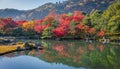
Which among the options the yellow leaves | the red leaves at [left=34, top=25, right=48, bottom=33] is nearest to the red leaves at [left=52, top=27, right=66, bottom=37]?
the red leaves at [left=34, top=25, right=48, bottom=33]

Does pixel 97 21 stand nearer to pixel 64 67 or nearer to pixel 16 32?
pixel 16 32

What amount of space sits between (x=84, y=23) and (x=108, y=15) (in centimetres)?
1024

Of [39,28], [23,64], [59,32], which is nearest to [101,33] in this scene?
[59,32]

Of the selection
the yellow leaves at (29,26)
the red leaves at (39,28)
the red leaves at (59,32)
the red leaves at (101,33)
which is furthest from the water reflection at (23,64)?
the yellow leaves at (29,26)

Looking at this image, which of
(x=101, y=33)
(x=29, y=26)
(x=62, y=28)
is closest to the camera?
(x=101, y=33)

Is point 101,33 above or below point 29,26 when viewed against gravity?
below

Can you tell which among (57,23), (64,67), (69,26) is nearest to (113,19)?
(69,26)

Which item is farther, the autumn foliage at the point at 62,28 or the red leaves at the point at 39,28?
the red leaves at the point at 39,28

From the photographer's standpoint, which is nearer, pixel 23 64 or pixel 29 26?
pixel 23 64

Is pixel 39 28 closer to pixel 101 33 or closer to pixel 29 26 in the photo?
pixel 29 26

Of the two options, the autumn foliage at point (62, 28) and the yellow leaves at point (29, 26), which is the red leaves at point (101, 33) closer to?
the autumn foliage at point (62, 28)

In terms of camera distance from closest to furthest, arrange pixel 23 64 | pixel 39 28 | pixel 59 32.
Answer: pixel 23 64, pixel 59 32, pixel 39 28

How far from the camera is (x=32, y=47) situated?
165 ft

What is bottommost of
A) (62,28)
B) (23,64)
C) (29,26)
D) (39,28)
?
(23,64)
